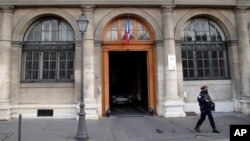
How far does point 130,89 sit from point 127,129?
33.7 ft

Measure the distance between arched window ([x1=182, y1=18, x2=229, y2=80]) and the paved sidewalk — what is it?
2.61 metres

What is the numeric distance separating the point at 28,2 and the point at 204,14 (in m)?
9.75

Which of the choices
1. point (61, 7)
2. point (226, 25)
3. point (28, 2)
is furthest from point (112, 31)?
point (226, 25)

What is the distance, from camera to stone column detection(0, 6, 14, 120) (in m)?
12.7

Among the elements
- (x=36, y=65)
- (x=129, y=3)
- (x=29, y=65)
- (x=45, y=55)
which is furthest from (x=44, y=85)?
(x=129, y=3)

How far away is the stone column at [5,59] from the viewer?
12.7m

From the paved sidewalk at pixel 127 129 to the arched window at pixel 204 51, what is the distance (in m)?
2.61

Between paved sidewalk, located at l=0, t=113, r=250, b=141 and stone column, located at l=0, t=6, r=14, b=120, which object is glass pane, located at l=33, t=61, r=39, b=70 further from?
paved sidewalk, located at l=0, t=113, r=250, b=141

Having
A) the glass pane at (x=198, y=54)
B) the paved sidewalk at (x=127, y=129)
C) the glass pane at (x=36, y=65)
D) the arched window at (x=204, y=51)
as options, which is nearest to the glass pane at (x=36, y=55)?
the glass pane at (x=36, y=65)

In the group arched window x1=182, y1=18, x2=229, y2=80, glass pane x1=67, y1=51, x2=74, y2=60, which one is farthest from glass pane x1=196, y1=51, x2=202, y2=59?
glass pane x1=67, y1=51, x2=74, y2=60

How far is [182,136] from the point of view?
9.10m

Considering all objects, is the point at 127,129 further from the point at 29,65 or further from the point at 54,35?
the point at 54,35

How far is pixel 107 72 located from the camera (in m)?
14.0

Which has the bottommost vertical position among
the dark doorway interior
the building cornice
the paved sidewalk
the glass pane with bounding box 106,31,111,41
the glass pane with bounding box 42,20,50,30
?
the paved sidewalk
